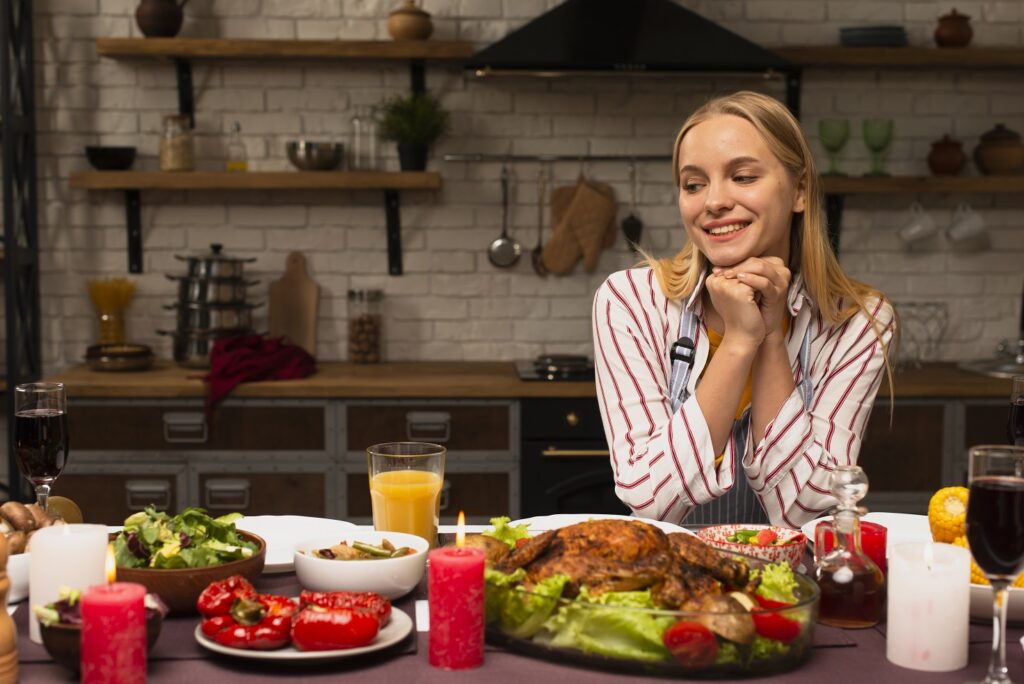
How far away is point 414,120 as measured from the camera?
3998 millimetres

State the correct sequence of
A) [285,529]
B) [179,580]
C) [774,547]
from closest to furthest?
[179,580] < [774,547] < [285,529]

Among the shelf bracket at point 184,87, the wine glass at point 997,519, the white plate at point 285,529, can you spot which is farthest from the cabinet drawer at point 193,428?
the wine glass at point 997,519

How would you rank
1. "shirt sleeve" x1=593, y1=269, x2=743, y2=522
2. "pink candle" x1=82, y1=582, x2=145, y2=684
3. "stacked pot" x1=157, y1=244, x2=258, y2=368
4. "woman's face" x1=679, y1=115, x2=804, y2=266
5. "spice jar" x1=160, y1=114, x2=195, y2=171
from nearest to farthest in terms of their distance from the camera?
"pink candle" x1=82, y1=582, x2=145, y2=684 < "shirt sleeve" x1=593, y1=269, x2=743, y2=522 < "woman's face" x1=679, y1=115, x2=804, y2=266 < "stacked pot" x1=157, y1=244, x2=258, y2=368 < "spice jar" x1=160, y1=114, x2=195, y2=171

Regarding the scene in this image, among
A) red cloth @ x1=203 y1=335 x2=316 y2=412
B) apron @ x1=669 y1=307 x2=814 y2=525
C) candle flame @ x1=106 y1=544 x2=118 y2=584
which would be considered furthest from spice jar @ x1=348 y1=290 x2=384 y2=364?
candle flame @ x1=106 y1=544 x2=118 y2=584

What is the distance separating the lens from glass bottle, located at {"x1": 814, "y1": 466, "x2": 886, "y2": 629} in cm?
137

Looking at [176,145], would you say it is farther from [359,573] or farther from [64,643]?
[64,643]

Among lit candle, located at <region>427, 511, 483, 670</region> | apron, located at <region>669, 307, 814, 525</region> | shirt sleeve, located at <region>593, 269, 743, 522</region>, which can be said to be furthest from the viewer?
apron, located at <region>669, 307, 814, 525</region>

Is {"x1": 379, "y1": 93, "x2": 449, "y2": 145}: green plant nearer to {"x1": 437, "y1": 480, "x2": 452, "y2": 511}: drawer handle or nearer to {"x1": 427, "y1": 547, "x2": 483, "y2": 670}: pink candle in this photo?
{"x1": 437, "y1": 480, "x2": 452, "y2": 511}: drawer handle

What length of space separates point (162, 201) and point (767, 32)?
220 cm

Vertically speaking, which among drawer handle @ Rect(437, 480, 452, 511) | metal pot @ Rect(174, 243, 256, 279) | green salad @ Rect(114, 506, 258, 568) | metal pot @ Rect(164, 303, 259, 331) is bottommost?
drawer handle @ Rect(437, 480, 452, 511)

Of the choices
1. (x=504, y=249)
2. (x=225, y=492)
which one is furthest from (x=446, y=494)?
(x=504, y=249)

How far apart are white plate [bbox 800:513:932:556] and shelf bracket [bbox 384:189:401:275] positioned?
2.60m

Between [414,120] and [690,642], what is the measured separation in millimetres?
3027

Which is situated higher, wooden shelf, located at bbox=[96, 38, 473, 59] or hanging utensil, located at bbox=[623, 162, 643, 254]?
wooden shelf, located at bbox=[96, 38, 473, 59]
